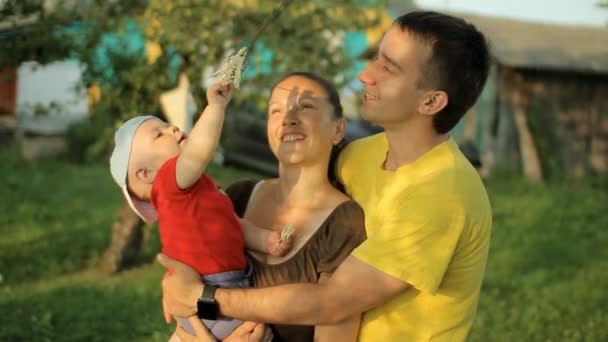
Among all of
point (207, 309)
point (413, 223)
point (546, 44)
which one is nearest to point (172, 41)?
point (207, 309)

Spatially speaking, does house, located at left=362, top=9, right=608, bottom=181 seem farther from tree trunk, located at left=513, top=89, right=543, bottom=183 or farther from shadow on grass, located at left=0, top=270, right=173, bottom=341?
shadow on grass, located at left=0, top=270, right=173, bottom=341

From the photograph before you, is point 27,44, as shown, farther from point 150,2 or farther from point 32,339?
point 32,339

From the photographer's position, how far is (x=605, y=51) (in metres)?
18.5

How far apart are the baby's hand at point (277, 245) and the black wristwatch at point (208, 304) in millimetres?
285

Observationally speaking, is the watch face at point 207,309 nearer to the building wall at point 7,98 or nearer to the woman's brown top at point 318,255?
the woman's brown top at point 318,255

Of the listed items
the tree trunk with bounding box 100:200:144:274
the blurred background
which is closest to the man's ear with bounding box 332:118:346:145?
the blurred background

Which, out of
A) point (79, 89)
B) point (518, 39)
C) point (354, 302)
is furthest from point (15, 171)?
point (354, 302)

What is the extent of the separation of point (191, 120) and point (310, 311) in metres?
4.74

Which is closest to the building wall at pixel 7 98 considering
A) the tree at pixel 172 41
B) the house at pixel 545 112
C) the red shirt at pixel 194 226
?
the tree at pixel 172 41

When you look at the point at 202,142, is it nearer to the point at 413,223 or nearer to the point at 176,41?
the point at 413,223

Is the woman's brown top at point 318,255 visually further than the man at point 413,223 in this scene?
Yes

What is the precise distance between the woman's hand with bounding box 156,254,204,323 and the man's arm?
0.40 feet

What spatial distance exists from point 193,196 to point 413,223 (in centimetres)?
79

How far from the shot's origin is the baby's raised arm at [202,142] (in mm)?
2773
